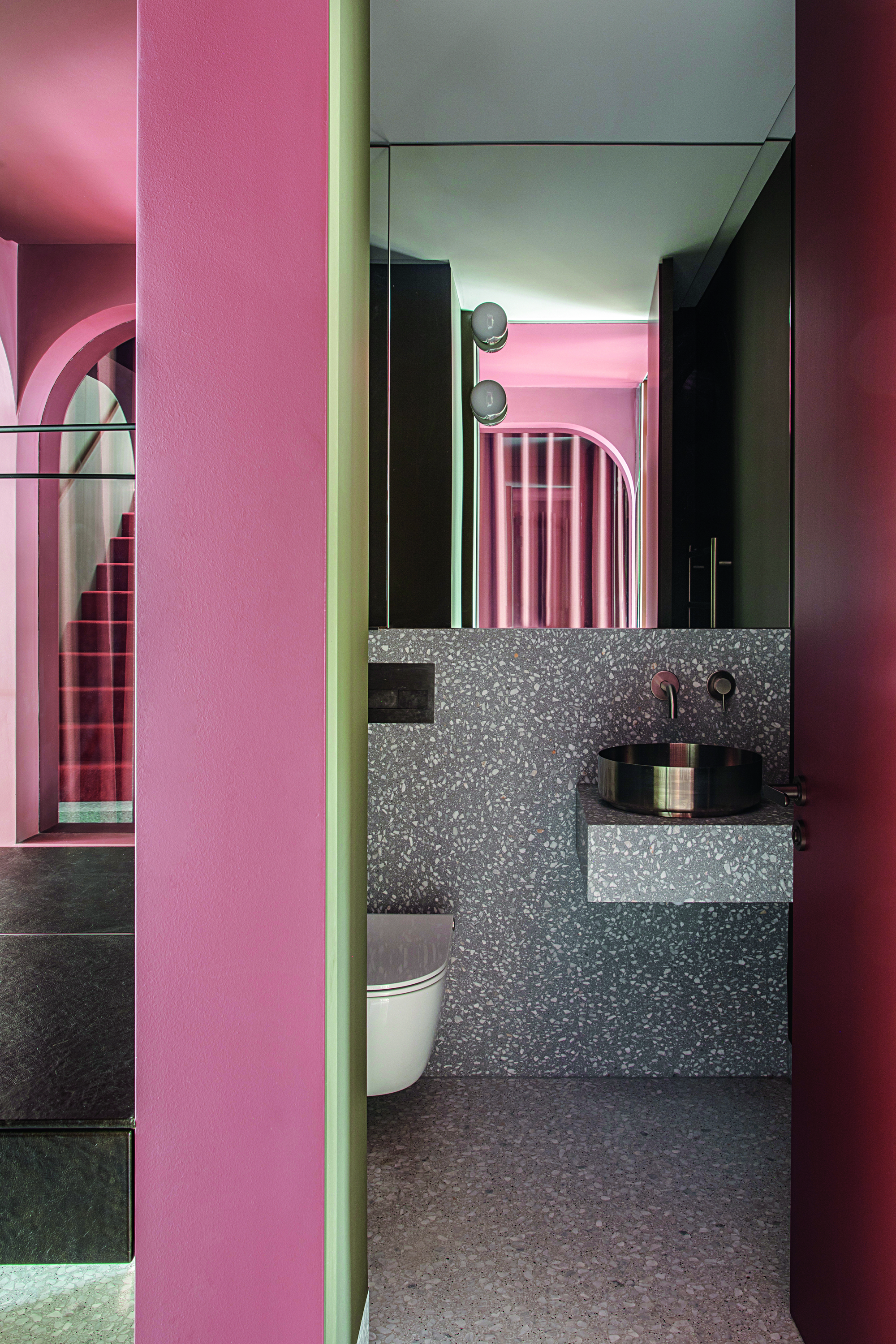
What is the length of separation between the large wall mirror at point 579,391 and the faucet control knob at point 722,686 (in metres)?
0.13

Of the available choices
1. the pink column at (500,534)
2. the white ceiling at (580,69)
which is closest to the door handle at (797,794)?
the pink column at (500,534)

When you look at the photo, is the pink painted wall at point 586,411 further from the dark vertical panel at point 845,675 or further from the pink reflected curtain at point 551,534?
the dark vertical panel at point 845,675

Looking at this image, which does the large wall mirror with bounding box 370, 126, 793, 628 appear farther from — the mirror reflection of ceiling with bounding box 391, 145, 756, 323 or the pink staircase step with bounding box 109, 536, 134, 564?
the pink staircase step with bounding box 109, 536, 134, 564

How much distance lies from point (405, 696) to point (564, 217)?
4.31ft

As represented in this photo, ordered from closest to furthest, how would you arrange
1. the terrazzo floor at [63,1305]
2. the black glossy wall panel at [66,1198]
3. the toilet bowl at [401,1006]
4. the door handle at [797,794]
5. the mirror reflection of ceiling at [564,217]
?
1. the black glossy wall panel at [66,1198]
2. the terrazzo floor at [63,1305]
3. the door handle at [797,794]
4. the toilet bowl at [401,1006]
5. the mirror reflection of ceiling at [564,217]

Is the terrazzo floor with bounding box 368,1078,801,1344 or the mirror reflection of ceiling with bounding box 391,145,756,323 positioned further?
the mirror reflection of ceiling with bounding box 391,145,756,323

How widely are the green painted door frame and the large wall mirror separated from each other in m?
0.85

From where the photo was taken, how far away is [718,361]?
2070 millimetres

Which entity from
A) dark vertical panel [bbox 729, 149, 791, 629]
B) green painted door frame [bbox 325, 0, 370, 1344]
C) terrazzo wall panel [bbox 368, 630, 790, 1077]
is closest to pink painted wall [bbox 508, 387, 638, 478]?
dark vertical panel [bbox 729, 149, 791, 629]

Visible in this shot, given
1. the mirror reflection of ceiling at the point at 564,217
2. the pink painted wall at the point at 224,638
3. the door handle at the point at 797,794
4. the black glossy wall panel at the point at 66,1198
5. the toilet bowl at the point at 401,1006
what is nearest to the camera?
the black glossy wall panel at the point at 66,1198

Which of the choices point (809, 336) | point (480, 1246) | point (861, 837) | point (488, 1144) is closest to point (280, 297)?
point (809, 336)

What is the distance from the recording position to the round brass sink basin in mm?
1742

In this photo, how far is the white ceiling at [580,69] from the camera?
1.74 metres

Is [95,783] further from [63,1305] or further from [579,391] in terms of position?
[579,391]
